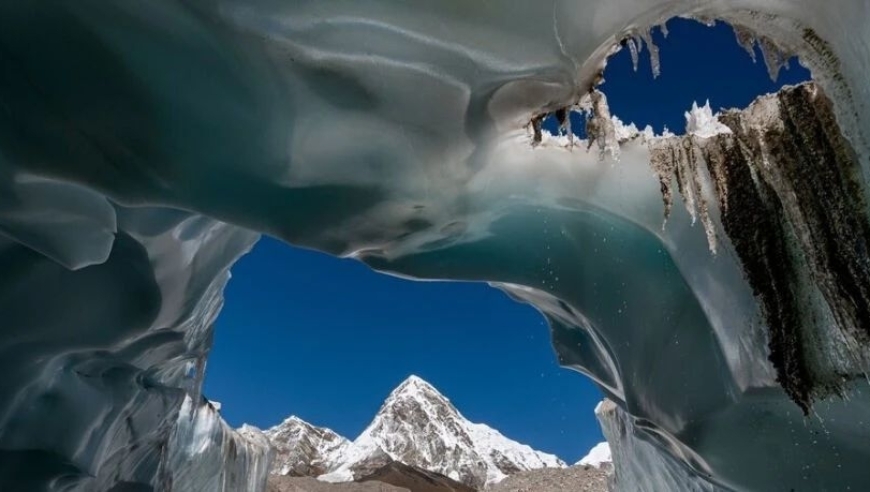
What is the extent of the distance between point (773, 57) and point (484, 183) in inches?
48.3

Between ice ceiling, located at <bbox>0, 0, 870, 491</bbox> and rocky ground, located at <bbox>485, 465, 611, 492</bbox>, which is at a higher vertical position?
rocky ground, located at <bbox>485, 465, 611, 492</bbox>

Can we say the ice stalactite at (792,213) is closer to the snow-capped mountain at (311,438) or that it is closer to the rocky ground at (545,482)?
the rocky ground at (545,482)

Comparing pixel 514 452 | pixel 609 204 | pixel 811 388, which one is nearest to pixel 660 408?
pixel 811 388

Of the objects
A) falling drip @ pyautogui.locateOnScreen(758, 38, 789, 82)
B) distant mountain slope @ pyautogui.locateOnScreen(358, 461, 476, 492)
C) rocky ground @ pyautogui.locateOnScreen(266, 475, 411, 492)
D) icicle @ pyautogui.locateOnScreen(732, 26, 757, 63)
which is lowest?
falling drip @ pyautogui.locateOnScreen(758, 38, 789, 82)

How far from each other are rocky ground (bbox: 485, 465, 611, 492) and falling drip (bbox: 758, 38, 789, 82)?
1364 centimetres

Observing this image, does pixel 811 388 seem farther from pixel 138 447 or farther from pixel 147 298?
pixel 138 447

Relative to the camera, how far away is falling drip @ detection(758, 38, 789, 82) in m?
2.45

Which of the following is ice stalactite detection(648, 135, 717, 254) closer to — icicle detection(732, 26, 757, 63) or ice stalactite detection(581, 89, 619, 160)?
ice stalactite detection(581, 89, 619, 160)

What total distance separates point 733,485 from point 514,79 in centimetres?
258

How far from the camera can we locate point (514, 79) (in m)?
2.56

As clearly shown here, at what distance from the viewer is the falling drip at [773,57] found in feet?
8.04

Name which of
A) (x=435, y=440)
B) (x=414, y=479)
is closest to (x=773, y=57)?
(x=414, y=479)

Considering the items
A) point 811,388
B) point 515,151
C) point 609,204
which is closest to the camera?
point 811,388

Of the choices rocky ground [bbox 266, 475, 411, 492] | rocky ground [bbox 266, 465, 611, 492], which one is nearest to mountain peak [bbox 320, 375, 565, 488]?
rocky ground [bbox 266, 475, 411, 492]
